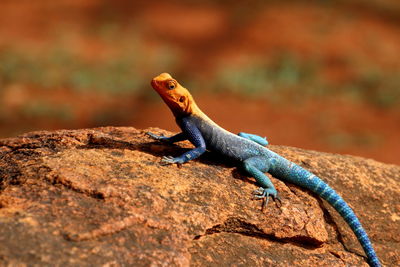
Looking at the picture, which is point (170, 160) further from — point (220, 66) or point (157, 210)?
point (220, 66)

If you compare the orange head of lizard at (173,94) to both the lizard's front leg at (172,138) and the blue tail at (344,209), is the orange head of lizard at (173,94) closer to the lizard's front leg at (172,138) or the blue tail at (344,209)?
the lizard's front leg at (172,138)

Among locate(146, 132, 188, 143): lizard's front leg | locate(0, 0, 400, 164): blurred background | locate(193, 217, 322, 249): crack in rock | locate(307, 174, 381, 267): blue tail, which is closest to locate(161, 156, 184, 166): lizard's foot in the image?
locate(146, 132, 188, 143): lizard's front leg

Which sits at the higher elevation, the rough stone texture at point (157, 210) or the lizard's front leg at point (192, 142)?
the lizard's front leg at point (192, 142)

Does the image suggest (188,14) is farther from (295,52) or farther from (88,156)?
(88,156)

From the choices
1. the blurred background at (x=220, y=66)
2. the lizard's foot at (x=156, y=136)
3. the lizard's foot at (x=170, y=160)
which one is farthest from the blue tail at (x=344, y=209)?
the blurred background at (x=220, y=66)

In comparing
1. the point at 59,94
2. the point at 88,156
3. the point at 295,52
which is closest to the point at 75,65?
the point at 59,94

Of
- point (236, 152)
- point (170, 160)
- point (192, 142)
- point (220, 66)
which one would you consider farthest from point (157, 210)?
point (220, 66)

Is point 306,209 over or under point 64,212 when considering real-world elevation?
over

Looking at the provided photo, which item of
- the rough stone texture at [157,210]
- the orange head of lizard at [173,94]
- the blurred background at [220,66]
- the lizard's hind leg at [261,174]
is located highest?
the blurred background at [220,66]
